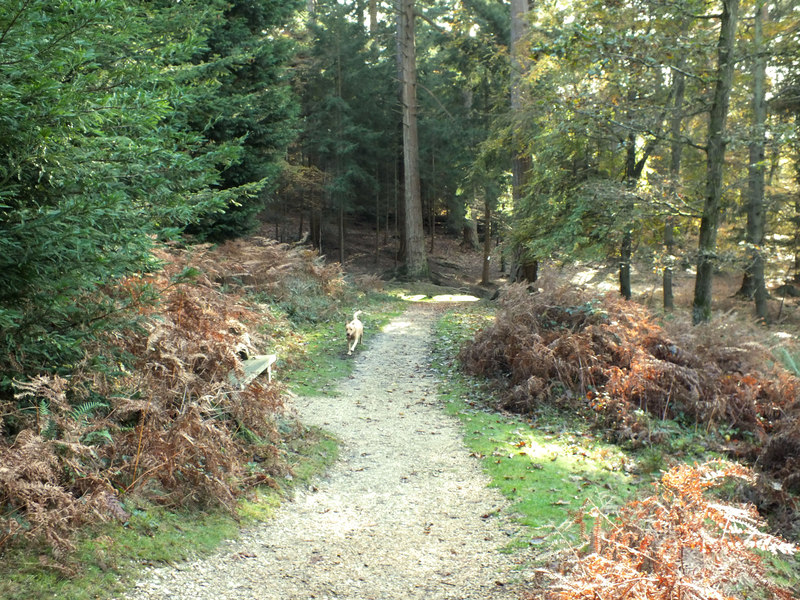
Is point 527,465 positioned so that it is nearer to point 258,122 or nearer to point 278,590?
point 278,590

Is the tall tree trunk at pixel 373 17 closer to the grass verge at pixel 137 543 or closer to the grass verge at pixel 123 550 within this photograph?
the grass verge at pixel 137 543

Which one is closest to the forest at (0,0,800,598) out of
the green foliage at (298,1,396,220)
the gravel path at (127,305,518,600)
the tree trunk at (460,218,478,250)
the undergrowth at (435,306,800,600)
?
the undergrowth at (435,306,800,600)

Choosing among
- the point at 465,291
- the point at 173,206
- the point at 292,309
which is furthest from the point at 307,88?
the point at 173,206

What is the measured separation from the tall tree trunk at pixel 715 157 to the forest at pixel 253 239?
0.18ft

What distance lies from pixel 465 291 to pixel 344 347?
1367 cm

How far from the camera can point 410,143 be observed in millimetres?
25484

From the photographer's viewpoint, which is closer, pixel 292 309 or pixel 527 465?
pixel 527 465

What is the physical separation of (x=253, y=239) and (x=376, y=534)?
13473mm

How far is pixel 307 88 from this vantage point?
103 feet

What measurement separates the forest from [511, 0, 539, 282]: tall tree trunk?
14 cm

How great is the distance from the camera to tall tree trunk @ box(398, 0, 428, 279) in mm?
25016

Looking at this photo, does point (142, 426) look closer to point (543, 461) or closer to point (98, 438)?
point (98, 438)

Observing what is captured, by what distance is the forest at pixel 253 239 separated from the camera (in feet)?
14.3

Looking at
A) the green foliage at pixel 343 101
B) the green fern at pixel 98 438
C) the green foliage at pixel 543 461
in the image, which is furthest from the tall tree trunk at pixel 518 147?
the green fern at pixel 98 438
